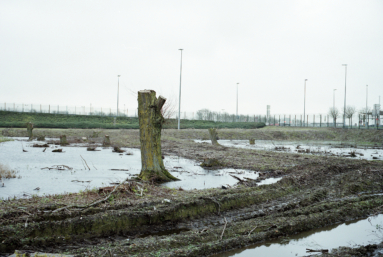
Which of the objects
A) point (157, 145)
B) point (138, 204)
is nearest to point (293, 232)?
point (138, 204)

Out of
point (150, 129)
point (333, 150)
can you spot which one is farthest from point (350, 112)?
point (150, 129)

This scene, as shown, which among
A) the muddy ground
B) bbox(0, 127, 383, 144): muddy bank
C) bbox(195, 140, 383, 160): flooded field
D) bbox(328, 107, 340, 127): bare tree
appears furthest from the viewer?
bbox(328, 107, 340, 127): bare tree

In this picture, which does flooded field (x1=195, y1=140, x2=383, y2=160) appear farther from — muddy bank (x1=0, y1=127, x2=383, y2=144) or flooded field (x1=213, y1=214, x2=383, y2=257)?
muddy bank (x1=0, y1=127, x2=383, y2=144)

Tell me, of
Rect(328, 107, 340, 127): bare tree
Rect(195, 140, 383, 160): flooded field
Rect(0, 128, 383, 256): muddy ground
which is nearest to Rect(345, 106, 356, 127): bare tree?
Rect(328, 107, 340, 127): bare tree

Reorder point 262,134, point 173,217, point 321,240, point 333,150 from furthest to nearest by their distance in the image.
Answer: point 262,134
point 333,150
point 173,217
point 321,240

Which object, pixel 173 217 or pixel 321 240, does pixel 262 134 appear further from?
pixel 321 240

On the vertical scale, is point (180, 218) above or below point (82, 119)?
below

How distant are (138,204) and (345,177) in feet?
26.0

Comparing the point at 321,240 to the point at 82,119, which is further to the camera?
the point at 82,119

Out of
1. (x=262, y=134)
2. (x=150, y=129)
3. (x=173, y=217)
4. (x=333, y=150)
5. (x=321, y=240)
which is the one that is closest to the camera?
(x=321, y=240)

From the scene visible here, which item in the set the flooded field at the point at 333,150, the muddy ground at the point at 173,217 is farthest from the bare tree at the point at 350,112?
the muddy ground at the point at 173,217

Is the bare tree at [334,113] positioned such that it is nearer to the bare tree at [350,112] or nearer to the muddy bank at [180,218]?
the bare tree at [350,112]

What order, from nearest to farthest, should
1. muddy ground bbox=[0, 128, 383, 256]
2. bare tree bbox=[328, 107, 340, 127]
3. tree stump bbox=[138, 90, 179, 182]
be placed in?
muddy ground bbox=[0, 128, 383, 256] → tree stump bbox=[138, 90, 179, 182] → bare tree bbox=[328, 107, 340, 127]

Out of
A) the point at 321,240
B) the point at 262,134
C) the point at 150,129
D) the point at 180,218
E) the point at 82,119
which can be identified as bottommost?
the point at 321,240
